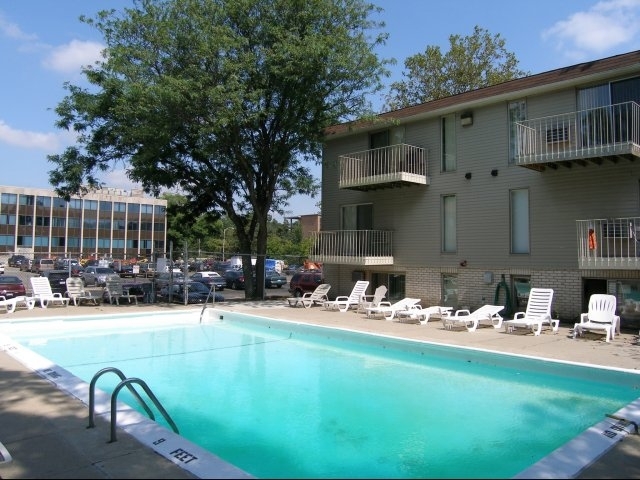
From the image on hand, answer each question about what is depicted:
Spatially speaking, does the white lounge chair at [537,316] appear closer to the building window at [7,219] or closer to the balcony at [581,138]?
the balcony at [581,138]

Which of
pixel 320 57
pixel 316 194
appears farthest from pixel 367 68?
pixel 316 194

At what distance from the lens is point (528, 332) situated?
12859 mm

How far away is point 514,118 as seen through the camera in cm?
1642

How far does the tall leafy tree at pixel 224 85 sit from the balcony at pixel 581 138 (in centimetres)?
669

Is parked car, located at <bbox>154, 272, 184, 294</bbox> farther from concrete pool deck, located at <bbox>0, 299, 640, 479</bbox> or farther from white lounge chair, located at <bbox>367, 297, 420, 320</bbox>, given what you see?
concrete pool deck, located at <bbox>0, 299, 640, 479</bbox>

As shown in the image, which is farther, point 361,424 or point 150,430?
point 361,424

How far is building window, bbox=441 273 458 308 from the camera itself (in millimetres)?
17719

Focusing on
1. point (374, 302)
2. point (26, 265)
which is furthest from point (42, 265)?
point (374, 302)

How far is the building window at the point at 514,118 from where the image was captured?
53.0ft

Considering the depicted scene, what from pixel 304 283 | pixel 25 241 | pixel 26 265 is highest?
pixel 25 241

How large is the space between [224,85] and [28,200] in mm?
70510

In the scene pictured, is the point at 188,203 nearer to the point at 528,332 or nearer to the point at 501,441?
the point at 528,332

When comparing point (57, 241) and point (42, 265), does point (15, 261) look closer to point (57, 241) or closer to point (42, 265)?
point (57, 241)

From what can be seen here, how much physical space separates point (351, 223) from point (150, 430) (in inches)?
661
